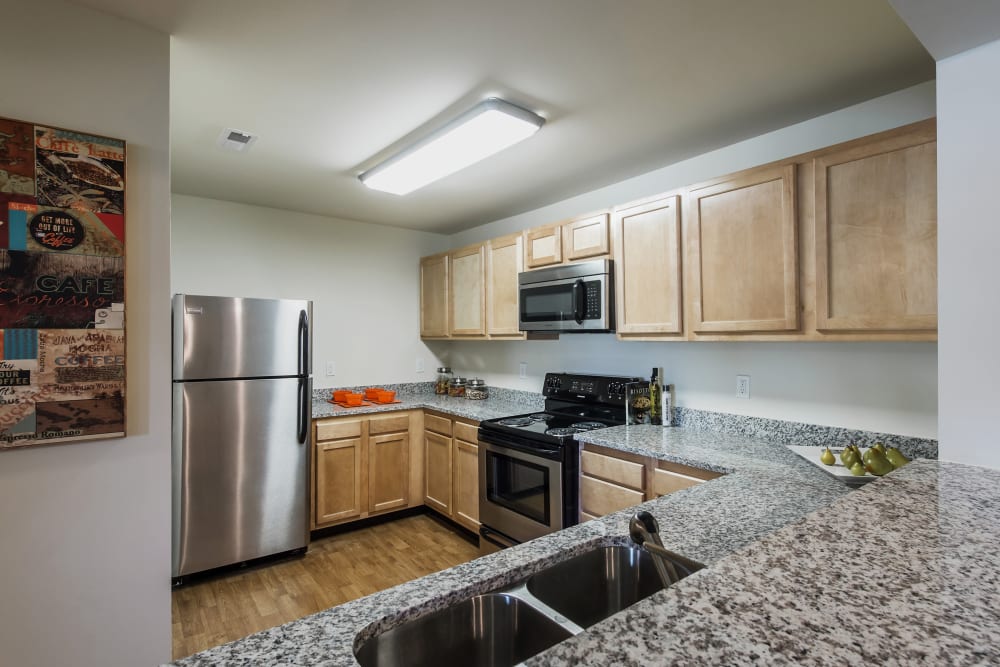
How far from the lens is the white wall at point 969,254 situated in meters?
1.24

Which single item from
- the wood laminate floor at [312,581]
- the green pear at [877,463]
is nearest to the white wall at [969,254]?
the green pear at [877,463]

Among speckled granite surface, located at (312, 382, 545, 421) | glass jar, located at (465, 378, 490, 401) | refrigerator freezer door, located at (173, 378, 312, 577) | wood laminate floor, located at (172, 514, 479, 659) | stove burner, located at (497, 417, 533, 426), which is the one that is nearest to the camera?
wood laminate floor, located at (172, 514, 479, 659)

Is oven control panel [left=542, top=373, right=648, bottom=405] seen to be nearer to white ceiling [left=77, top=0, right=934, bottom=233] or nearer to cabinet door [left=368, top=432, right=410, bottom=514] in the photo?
cabinet door [left=368, top=432, right=410, bottom=514]

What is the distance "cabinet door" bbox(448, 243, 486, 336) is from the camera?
12.4 ft

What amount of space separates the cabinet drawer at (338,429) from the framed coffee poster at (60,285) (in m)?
1.83

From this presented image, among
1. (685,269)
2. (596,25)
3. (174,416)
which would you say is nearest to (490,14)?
(596,25)

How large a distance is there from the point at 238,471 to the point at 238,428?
26 cm

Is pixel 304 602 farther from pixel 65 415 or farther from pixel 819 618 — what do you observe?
pixel 819 618

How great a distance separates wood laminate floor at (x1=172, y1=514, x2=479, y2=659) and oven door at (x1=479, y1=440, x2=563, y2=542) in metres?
0.41

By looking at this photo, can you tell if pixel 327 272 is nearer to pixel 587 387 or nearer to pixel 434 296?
pixel 434 296

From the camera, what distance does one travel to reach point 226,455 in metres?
2.86

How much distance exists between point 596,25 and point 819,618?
1679mm

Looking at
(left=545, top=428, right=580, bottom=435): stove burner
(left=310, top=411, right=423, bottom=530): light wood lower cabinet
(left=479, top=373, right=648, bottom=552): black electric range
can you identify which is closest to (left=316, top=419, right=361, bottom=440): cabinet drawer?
(left=310, top=411, right=423, bottom=530): light wood lower cabinet

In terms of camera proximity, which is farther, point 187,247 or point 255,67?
point 187,247
